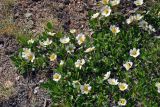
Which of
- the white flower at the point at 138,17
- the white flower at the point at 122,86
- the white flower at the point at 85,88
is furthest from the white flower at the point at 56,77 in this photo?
the white flower at the point at 138,17

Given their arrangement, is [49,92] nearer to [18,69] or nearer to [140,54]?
[18,69]

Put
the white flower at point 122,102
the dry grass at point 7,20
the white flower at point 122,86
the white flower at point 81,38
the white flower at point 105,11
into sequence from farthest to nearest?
the dry grass at point 7,20
the white flower at point 105,11
the white flower at point 81,38
the white flower at point 122,86
the white flower at point 122,102

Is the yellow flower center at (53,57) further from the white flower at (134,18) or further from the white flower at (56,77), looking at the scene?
the white flower at (134,18)

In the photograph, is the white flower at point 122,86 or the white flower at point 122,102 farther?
the white flower at point 122,86

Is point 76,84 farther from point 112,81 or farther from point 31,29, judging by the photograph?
point 31,29

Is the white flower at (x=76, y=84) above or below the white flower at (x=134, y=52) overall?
below

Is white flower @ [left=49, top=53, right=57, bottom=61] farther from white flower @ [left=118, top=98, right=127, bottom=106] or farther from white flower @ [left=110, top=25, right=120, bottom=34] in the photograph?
white flower @ [left=118, top=98, right=127, bottom=106]

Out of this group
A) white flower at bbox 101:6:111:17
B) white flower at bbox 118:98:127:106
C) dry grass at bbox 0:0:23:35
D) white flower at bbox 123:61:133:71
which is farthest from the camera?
dry grass at bbox 0:0:23:35

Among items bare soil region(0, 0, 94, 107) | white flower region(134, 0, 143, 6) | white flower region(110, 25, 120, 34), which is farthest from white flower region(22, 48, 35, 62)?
white flower region(134, 0, 143, 6)
